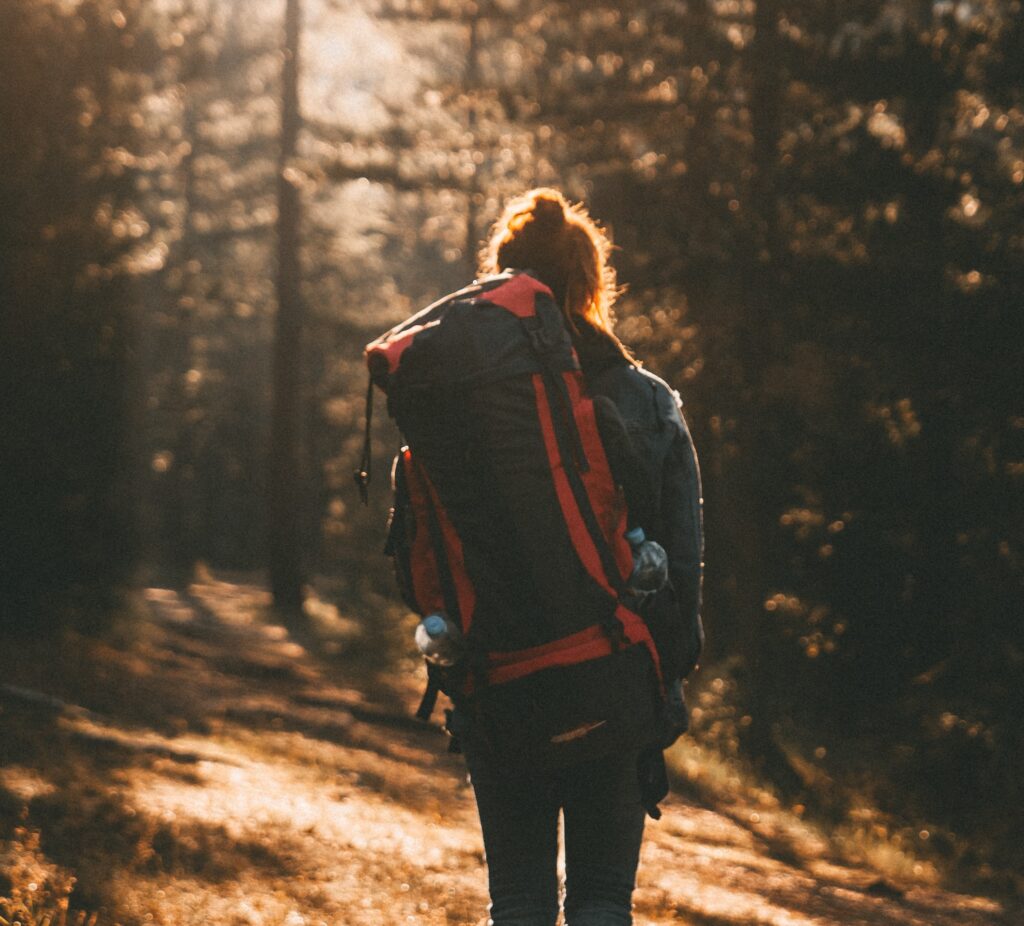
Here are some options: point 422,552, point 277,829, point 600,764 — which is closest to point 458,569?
point 422,552

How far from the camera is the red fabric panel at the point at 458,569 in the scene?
3.03m

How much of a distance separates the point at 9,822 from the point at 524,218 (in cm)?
437

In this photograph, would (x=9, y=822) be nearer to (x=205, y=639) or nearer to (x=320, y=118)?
(x=205, y=639)

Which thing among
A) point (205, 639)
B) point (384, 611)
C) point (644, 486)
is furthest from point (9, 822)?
point (384, 611)

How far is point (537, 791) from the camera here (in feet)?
10.4

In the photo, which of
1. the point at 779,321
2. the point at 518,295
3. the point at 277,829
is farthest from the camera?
the point at 779,321

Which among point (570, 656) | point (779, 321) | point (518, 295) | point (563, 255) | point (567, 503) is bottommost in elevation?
point (570, 656)

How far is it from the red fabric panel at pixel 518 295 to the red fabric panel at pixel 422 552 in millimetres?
391

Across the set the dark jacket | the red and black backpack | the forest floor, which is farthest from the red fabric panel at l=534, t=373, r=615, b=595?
the forest floor

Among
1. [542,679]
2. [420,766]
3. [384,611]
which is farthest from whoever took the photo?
[384,611]

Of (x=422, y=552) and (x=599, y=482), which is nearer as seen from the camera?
(x=599, y=482)

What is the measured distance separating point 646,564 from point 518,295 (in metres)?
→ 0.64

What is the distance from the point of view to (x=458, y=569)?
3.05 m

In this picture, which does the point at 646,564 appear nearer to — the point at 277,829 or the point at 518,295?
the point at 518,295
